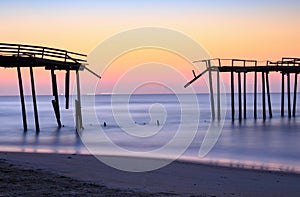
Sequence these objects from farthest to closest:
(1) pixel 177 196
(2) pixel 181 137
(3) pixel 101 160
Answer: (2) pixel 181 137
(3) pixel 101 160
(1) pixel 177 196

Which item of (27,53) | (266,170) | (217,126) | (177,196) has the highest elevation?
(27,53)

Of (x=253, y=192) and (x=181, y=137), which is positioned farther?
(x=181, y=137)

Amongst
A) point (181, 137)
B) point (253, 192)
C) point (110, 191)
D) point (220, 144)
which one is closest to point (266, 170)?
point (253, 192)

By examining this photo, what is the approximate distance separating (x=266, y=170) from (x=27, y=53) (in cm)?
1250

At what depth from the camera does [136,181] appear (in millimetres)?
10156

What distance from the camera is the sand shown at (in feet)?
28.3

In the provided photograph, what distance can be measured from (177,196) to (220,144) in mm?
13043

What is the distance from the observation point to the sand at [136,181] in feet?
28.3

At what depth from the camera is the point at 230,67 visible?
3198cm

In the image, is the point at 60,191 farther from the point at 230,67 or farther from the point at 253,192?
the point at 230,67

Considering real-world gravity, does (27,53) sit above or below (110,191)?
above

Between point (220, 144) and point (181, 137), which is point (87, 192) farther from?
point (181, 137)

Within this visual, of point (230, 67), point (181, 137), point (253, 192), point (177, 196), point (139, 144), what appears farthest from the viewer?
point (230, 67)

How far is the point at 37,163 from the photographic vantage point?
12.9 m
